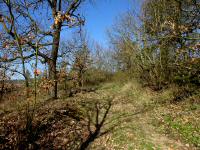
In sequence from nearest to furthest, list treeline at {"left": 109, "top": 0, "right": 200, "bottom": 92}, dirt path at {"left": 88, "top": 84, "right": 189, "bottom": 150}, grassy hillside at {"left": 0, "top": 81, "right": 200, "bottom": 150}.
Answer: dirt path at {"left": 88, "top": 84, "right": 189, "bottom": 150}
grassy hillside at {"left": 0, "top": 81, "right": 200, "bottom": 150}
treeline at {"left": 109, "top": 0, "right": 200, "bottom": 92}

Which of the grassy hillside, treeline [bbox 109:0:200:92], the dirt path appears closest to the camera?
the dirt path

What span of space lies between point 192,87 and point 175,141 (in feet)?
22.7

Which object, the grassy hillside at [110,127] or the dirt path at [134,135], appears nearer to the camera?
the dirt path at [134,135]

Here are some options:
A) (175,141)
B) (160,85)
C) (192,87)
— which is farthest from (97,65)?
(175,141)

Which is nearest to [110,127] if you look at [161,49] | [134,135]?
[134,135]

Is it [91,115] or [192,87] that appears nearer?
[91,115]

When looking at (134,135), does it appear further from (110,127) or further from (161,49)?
(161,49)

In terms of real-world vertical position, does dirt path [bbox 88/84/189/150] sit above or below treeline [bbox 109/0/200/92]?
A: below

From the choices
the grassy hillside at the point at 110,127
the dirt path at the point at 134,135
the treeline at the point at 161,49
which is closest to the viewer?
the dirt path at the point at 134,135

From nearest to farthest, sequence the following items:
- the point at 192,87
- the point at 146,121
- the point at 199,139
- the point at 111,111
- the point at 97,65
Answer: the point at 199,139 → the point at 146,121 → the point at 111,111 → the point at 192,87 → the point at 97,65

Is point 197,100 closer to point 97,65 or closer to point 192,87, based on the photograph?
point 192,87

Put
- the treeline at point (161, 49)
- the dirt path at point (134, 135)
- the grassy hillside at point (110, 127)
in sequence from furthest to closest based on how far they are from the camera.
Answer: the treeline at point (161, 49)
the grassy hillside at point (110, 127)
the dirt path at point (134, 135)

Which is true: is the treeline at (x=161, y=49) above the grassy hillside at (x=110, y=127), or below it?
above

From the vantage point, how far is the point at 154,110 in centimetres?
1328
